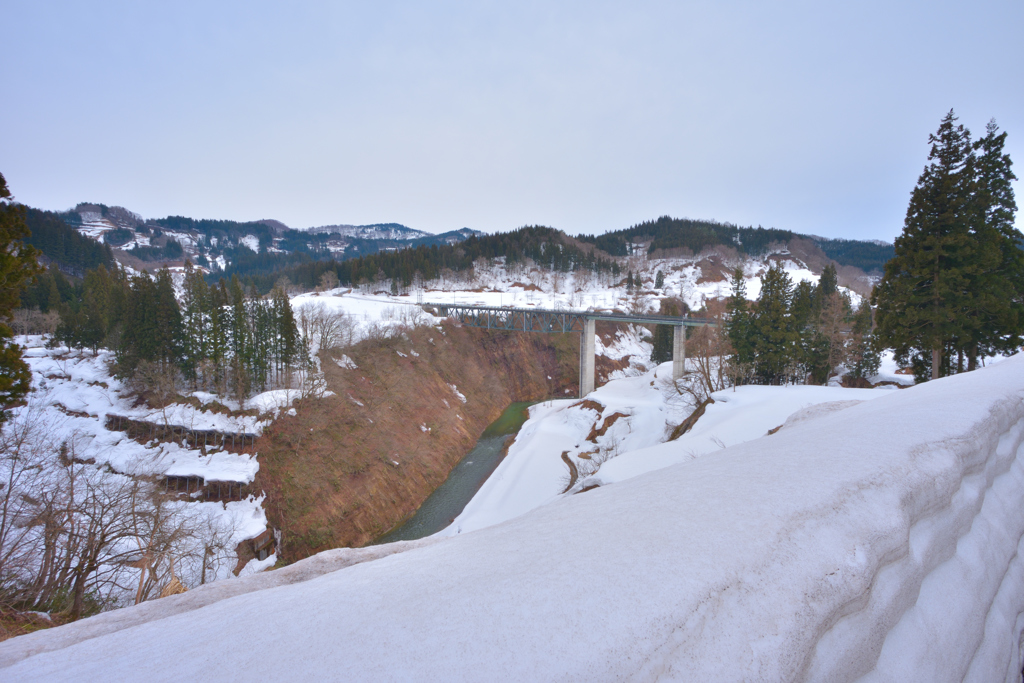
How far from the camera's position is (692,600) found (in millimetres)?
2297

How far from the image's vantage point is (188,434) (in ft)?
92.4

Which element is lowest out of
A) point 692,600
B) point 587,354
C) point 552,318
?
point 587,354

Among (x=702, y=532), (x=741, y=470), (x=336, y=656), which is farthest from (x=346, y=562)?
(x=741, y=470)

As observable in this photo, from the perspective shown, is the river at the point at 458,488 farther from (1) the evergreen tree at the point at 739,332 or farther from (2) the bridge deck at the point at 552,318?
(1) the evergreen tree at the point at 739,332

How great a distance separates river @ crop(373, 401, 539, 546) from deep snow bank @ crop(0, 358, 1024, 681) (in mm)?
19474

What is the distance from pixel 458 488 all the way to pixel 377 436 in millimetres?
8656

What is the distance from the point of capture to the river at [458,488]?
27.5 m

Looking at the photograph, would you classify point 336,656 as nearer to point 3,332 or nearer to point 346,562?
point 346,562

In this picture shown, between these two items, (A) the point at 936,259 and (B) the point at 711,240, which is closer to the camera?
(A) the point at 936,259

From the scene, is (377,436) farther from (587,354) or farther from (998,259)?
(998,259)

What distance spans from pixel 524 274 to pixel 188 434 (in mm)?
98279

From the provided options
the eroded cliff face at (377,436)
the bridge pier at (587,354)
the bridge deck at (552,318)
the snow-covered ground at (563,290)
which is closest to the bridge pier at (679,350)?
the bridge deck at (552,318)

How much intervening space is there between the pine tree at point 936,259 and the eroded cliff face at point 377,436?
32.1m

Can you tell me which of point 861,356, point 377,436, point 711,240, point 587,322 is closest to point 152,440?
point 377,436
